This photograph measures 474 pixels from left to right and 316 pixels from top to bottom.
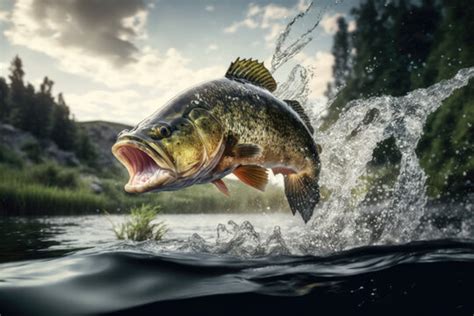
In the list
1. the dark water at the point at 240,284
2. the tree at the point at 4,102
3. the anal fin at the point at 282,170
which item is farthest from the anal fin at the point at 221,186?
the tree at the point at 4,102

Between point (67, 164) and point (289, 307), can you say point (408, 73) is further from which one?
point (67, 164)

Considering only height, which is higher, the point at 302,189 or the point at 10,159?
the point at 10,159

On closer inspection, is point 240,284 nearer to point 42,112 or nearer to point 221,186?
point 221,186

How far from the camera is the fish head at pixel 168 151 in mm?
2299

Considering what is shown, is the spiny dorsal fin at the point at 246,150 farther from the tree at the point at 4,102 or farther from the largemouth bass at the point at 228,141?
the tree at the point at 4,102

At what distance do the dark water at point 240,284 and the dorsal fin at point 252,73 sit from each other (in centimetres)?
155

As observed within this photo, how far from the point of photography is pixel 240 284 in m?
3.13

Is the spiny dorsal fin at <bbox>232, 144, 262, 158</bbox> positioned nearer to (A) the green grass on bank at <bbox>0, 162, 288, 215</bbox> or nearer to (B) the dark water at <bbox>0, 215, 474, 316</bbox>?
(B) the dark water at <bbox>0, 215, 474, 316</bbox>

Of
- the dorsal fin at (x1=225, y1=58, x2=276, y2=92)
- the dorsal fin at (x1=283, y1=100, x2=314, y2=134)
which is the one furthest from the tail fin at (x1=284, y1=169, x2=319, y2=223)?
the dorsal fin at (x1=225, y1=58, x2=276, y2=92)

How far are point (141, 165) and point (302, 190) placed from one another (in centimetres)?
156

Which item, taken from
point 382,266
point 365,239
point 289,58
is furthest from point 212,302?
point 289,58

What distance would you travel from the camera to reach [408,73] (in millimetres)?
31734

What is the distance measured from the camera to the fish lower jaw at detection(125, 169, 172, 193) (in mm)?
2230

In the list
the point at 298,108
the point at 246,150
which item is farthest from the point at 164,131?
the point at 298,108
